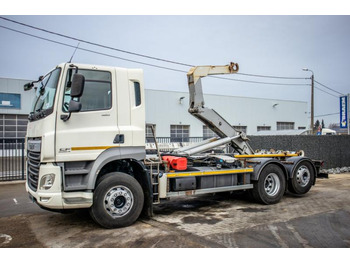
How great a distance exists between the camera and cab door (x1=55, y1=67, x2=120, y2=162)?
570 cm

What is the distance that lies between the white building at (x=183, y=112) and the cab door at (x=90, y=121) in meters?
23.3

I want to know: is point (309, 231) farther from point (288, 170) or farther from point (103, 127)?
point (103, 127)

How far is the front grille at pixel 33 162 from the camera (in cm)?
582

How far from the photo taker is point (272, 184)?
8.52 metres

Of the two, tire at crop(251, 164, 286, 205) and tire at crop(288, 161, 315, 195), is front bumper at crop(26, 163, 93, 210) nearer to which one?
tire at crop(251, 164, 286, 205)

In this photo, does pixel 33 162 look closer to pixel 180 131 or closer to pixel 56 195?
pixel 56 195

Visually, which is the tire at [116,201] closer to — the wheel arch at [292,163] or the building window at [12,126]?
the wheel arch at [292,163]

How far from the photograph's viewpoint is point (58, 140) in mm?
5645

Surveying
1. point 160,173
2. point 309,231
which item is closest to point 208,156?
point 160,173

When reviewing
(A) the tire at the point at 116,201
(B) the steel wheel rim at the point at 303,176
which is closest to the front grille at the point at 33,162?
(A) the tire at the point at 116,201

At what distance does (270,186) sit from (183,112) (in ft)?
79.8

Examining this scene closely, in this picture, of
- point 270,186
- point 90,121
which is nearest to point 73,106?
point 90,121

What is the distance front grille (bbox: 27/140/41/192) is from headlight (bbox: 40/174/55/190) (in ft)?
0.82

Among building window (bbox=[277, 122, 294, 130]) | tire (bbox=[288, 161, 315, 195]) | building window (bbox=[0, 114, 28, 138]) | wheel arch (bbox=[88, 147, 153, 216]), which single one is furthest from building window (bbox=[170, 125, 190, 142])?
wheel arch (bbox=[88, 147, 153, 216])
